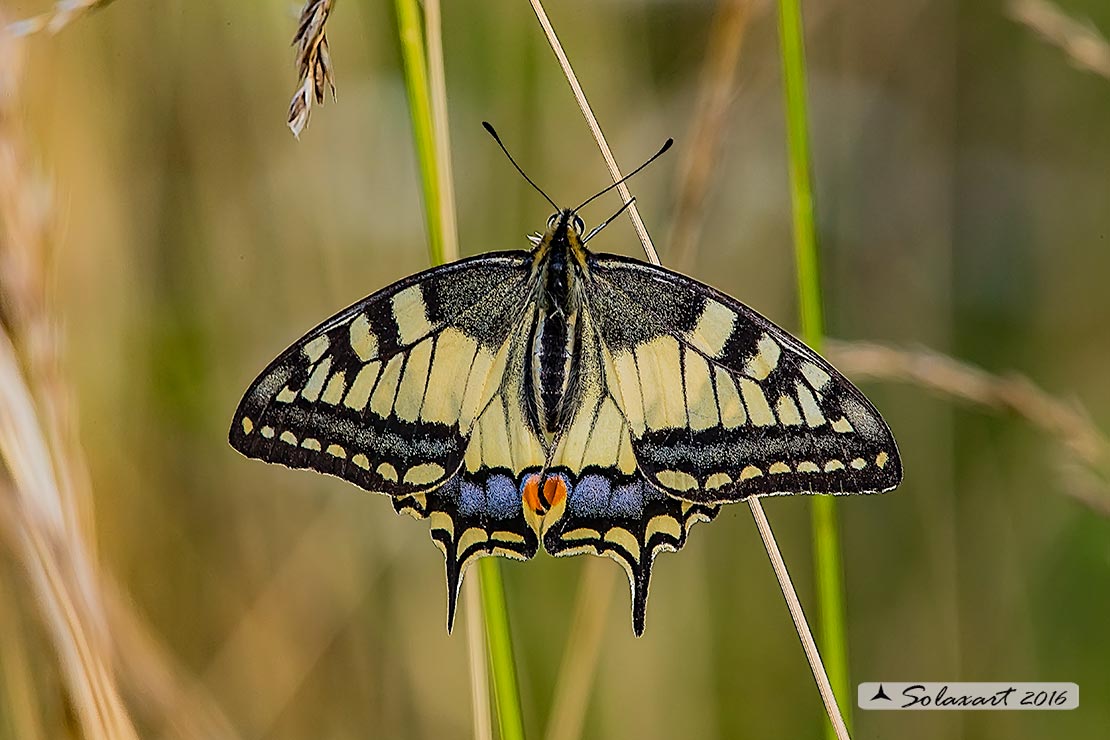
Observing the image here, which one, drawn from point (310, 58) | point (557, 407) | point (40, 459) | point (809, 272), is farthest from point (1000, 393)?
point (40, 459)

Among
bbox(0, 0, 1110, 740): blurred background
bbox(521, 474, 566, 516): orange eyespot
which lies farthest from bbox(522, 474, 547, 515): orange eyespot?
bbox(0, 0, 1110, 740): blurred background

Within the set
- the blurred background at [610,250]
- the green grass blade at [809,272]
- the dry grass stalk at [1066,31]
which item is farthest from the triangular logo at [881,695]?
the dry grass stalk at [1066,31]

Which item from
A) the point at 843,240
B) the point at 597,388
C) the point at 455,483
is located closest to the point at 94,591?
the point at 455,483

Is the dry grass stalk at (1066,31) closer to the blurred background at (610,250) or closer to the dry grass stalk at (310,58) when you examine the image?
the blurred background at (610,250)

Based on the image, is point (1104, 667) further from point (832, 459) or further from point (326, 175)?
point (326, 175)

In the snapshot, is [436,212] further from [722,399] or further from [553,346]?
[722,399]

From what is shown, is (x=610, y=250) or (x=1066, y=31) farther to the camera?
(x=610, y=250)

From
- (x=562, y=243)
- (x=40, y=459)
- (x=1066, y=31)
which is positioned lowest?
(x=40, y=459)
